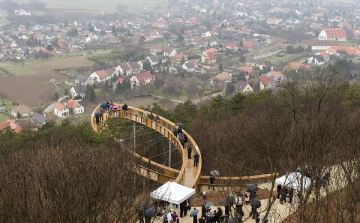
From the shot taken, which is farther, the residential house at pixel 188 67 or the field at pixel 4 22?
the field at pixel 4 22

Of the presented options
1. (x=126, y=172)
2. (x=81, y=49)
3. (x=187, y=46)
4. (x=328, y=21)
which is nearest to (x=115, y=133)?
(x=126, y=172)

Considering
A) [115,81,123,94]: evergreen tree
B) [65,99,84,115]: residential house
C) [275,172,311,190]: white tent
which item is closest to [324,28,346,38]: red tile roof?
[115,81,123,94]: evergreen tree

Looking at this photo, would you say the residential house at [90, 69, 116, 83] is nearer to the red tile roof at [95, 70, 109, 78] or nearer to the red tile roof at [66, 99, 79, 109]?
the red tile roof at [95, 70, 109, 78]

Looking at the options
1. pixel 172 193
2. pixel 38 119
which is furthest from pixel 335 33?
pixel 172 193

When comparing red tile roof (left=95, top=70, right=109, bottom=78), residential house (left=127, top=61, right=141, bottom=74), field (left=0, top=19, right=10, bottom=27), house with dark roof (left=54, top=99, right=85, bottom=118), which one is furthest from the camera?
field (left=0, top=19, right=10, bottom=27)

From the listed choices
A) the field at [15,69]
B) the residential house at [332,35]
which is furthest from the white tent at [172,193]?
the residential house at [332,35]

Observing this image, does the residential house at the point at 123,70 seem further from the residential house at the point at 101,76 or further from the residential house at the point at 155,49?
the residential house at the point at 155,49

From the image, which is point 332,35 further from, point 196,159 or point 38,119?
point 196,159
